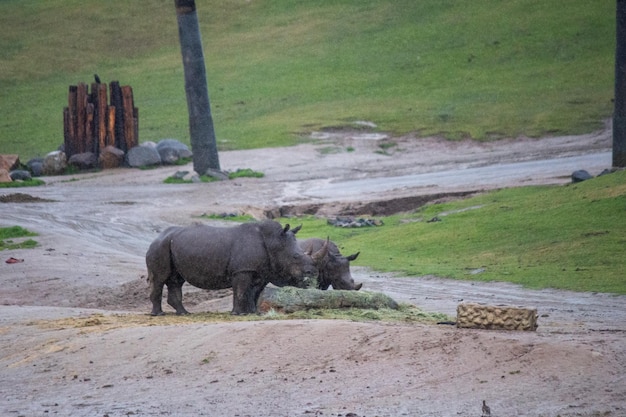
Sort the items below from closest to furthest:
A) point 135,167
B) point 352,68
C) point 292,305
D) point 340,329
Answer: point 340,329, point 292,305, point 135,167, point 352,68

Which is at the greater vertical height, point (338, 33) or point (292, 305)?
point (338, 33)

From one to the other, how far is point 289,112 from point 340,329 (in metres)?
40.5

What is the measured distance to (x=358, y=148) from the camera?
42.7 m

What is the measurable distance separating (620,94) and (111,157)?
56.1 ft

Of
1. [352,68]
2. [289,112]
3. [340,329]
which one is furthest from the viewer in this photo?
[352,68]

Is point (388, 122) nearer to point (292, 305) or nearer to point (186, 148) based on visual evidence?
point (186, 148)

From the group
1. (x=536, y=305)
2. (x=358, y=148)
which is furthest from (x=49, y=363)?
(x=358, y=148)

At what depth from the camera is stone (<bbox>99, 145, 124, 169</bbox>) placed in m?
38.1

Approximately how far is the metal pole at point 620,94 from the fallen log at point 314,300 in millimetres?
15097

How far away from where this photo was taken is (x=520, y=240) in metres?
20.0

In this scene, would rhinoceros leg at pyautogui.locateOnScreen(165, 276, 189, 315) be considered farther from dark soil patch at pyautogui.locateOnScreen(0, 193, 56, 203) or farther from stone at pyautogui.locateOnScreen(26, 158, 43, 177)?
stone at pyautogui.locateOnScreen(26, 158, 43, 177)

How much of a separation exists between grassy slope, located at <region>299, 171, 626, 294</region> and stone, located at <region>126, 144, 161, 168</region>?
46.2 ft

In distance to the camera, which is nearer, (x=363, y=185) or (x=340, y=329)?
(x=340, y=329)

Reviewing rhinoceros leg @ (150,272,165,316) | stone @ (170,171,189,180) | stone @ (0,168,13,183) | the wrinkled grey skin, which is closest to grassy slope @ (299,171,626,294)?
the wrinkled grey skin
